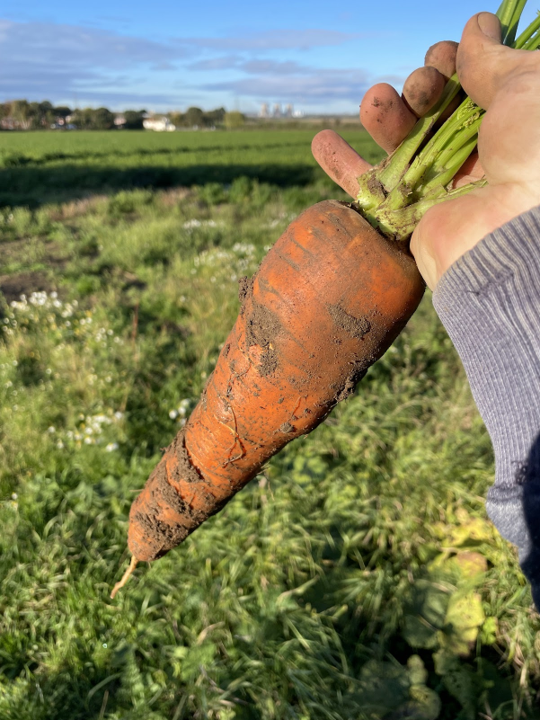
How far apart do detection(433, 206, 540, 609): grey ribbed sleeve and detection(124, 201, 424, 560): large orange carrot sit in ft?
1.22

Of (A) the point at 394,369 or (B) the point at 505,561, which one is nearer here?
(B) the point at 505,561

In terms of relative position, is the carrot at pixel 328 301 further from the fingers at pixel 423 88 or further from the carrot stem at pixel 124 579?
the carrot stem at pixel 124 579

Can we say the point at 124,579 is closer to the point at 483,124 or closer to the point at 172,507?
the point at 172,507

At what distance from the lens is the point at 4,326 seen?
3.96 metres

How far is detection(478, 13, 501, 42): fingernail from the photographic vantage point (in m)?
1.19

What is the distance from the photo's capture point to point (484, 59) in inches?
45.3

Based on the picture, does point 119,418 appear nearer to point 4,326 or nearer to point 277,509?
point 277,509

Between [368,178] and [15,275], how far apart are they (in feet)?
17.7

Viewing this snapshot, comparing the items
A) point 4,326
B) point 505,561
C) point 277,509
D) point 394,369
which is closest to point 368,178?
point 277,509

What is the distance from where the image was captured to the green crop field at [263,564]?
1.72 metres

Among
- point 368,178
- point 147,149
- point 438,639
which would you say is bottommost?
point 438,639

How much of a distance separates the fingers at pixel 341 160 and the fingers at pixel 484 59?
521 mm

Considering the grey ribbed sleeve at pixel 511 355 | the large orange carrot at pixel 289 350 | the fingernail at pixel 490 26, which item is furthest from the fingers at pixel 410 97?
the grey ribbed sleeve at pixel 511 355

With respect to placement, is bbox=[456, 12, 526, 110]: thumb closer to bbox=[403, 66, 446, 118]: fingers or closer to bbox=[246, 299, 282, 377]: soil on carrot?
bbox=[403, 66, 446, 118]: fingers
